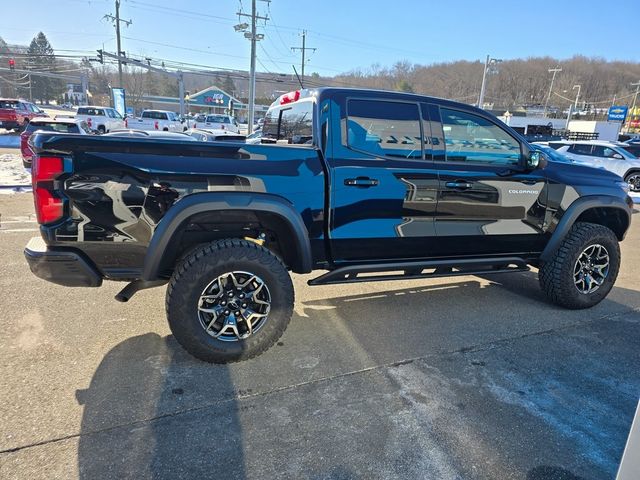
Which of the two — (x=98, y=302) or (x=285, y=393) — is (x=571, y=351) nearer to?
(x=285, y=393)

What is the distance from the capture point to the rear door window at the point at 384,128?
3.36 metres

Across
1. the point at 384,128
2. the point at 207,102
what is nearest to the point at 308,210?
the point at 384,128

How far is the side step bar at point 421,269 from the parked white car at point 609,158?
13486 millimetres

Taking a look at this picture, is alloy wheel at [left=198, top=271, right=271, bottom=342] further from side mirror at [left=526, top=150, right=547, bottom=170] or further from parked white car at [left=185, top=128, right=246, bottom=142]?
side mirror at [left=526, top=150, right=547, bottom=170]

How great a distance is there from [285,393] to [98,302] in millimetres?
2221

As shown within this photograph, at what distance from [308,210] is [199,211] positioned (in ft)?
2.55

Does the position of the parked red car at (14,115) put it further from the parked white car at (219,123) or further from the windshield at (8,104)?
the parked white car at (219,123)

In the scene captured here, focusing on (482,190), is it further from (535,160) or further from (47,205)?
(47,205)

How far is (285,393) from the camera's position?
2.81 metres

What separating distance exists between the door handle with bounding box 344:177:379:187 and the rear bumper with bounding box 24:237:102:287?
1.83 meters

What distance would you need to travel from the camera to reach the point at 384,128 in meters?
3.46

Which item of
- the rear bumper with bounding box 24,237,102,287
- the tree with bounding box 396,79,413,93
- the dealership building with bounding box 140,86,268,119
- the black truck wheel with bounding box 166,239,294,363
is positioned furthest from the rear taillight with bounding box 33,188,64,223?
the dealership building with bounding box 140,86,268,119

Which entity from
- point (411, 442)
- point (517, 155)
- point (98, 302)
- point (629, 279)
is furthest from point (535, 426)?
point (629, 279)

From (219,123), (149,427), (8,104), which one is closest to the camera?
(149,427)
